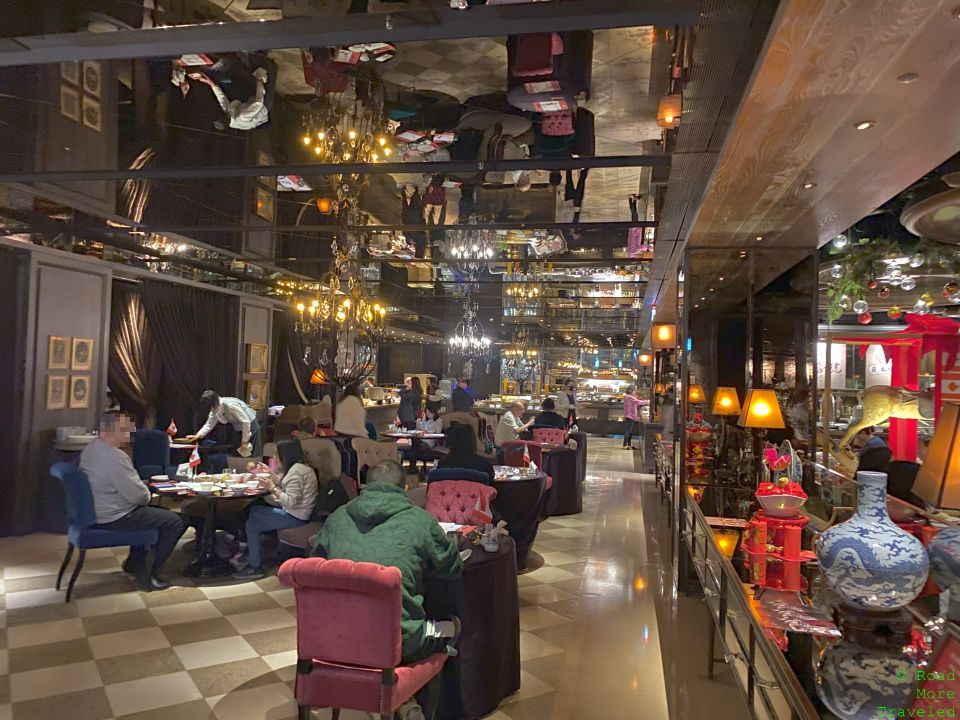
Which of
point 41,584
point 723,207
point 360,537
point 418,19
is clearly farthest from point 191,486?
point 723,207

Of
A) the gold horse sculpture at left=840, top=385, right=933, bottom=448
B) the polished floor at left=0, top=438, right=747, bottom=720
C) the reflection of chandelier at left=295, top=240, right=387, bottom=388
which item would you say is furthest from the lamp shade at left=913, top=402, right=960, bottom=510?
the reflection of chandelier at left=295, top=240, right=387, bottom=388

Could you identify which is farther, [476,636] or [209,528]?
[209,528]

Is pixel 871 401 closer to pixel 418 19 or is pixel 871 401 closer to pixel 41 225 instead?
pixel 418 19

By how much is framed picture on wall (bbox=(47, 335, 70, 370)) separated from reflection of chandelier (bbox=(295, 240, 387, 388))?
3.14 meters

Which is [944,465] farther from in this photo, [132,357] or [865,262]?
[132,357]

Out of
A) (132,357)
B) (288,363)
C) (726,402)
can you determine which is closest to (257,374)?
(288,363)

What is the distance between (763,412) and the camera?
5.35 meters

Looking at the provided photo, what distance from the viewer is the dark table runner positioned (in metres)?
8.55

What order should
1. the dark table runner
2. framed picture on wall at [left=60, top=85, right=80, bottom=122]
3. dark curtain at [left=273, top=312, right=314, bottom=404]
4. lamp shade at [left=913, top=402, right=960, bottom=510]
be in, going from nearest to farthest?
lamp shade at [left=913, top=402, right=960, bottom=510], framed picture on wall at [left=60, top=85, right=80, bottom=122], the dark table runner, dark curtain at [left=273, top=312, right=314, bottom=404]

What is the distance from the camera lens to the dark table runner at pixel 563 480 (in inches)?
337

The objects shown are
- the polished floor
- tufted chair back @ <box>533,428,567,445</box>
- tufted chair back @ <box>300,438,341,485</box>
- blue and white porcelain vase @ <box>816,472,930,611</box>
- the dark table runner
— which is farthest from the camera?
tufted chair back @ <box>533,428,567,445</box>

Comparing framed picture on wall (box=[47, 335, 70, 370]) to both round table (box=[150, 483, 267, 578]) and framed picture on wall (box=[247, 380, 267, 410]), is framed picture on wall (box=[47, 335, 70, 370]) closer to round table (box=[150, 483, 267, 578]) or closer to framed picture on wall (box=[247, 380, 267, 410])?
round table (box=[150, 483, 267, 578])

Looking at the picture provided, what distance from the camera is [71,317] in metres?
7.48

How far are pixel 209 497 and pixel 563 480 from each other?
4.77 meters
